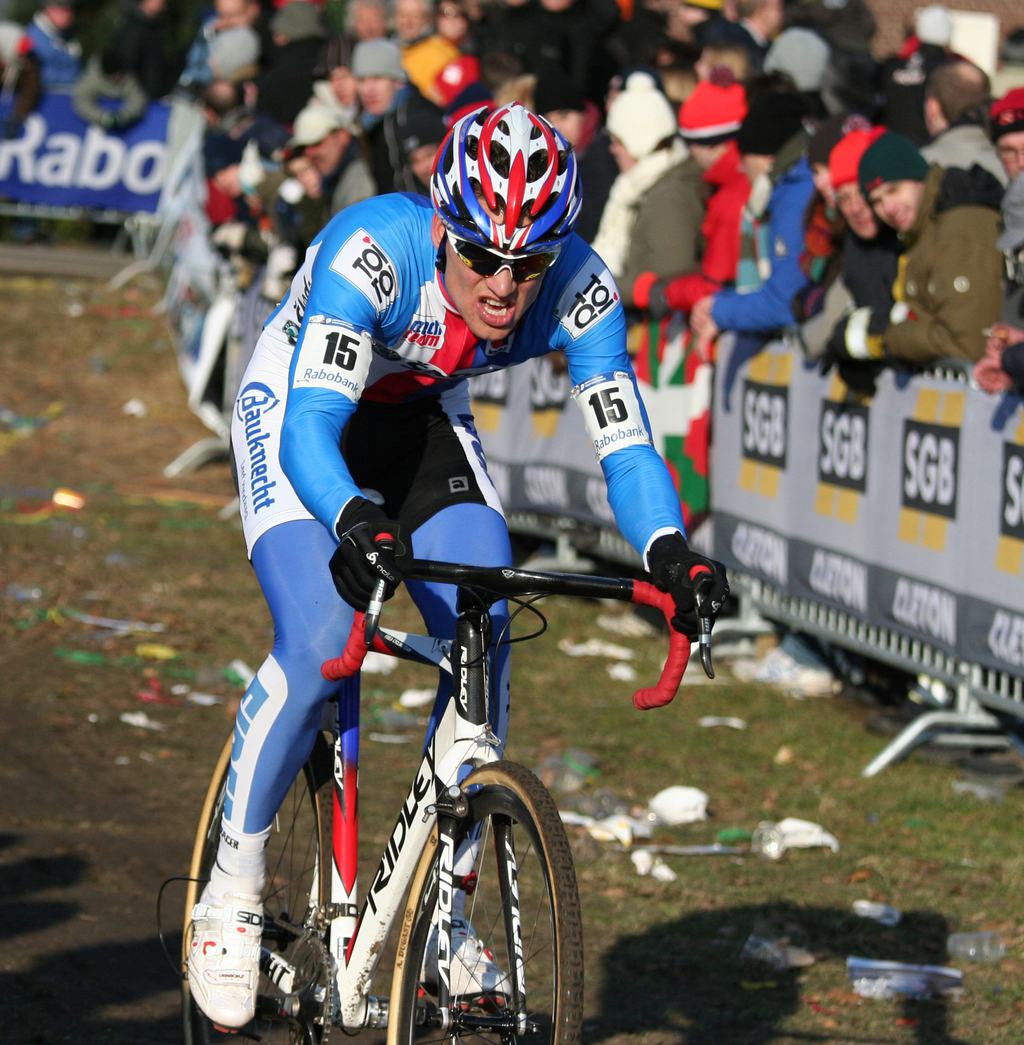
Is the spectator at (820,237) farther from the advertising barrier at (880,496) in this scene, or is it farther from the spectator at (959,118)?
the spectator at (959,118)

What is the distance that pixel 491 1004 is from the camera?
404 cm

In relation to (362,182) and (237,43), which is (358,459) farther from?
(237,43)

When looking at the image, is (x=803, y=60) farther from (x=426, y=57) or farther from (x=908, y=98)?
(x=426, y=57)

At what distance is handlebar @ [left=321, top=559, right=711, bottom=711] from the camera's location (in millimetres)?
3854

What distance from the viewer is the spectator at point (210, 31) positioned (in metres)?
17.5

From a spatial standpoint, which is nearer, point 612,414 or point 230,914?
point 612,414

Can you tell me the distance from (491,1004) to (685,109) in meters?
7.04

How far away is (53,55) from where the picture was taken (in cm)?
2225

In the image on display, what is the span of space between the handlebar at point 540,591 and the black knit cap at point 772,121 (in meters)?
5.97

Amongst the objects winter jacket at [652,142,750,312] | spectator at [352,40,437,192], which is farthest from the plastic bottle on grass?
spectator at [352,40,437,192]

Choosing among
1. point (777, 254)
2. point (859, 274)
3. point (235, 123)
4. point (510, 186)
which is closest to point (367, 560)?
point (510, 186)

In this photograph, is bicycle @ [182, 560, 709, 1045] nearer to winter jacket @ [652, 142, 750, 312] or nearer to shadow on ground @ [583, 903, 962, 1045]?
shadow on ground @ [583, 903, 962, 1045]

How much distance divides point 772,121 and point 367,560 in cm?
633

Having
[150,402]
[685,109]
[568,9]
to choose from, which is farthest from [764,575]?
[150,402]
